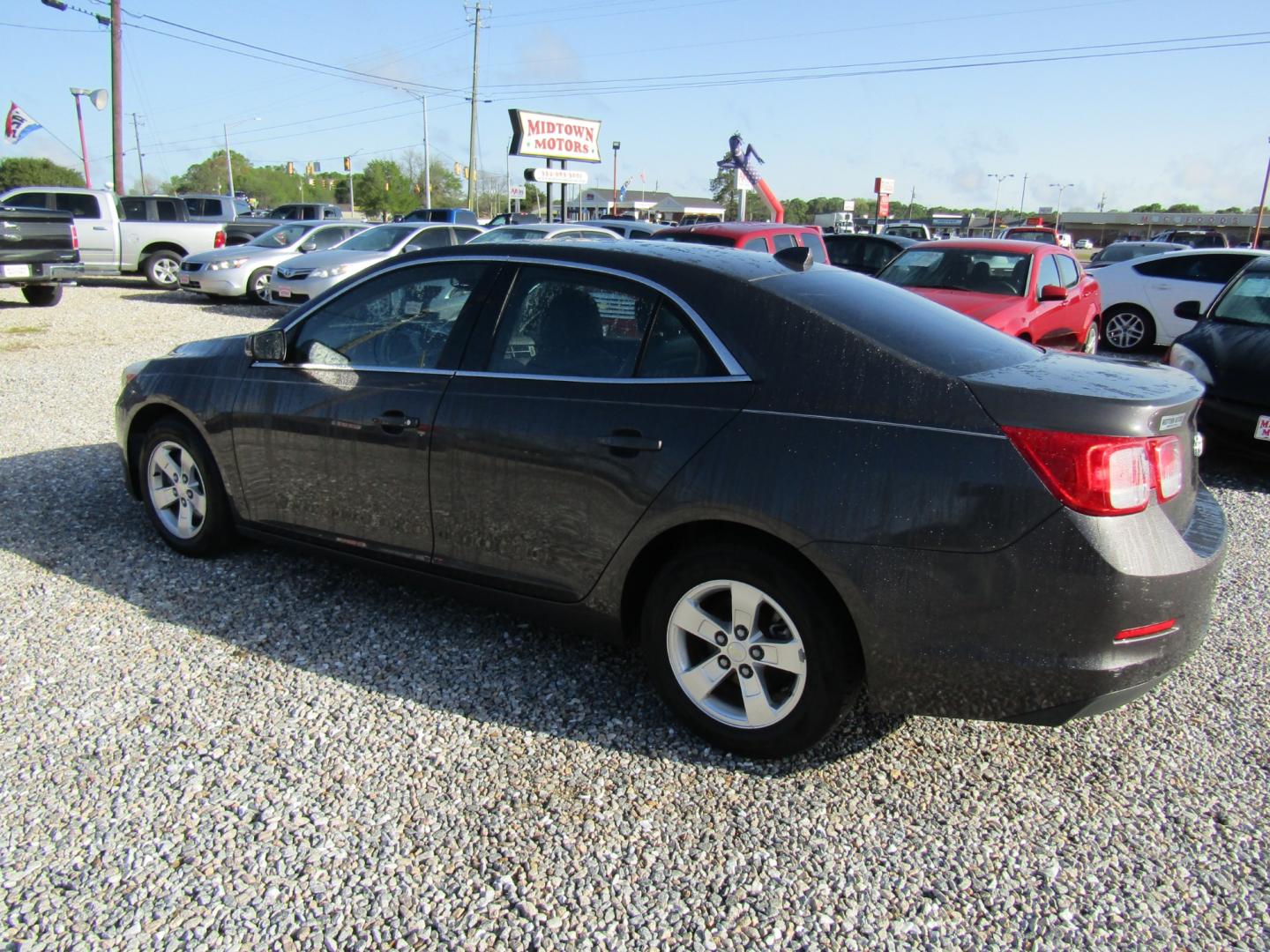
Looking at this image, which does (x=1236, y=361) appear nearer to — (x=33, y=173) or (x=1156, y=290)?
(x=1156, y=290)

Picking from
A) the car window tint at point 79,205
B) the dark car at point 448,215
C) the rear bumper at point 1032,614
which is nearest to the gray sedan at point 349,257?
the car window tint at point 79,205

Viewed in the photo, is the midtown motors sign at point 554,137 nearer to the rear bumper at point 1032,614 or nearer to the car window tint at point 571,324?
the car window tint at point 571,324

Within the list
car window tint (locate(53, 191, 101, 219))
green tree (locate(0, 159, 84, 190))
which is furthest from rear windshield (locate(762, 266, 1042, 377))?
green tree (locate(0, 159, 84, 190))

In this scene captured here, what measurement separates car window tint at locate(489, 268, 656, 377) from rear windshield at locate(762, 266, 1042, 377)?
19.7 inches

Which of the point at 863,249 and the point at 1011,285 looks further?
the point at 863,249

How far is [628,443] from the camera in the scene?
9.81ft

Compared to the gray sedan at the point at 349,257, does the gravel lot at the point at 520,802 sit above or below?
below

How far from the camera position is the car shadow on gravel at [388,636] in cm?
320

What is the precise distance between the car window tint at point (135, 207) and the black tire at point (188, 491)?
58.5ft

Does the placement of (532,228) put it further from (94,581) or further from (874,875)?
(874,875)

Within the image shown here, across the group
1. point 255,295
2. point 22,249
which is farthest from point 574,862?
point 255,295

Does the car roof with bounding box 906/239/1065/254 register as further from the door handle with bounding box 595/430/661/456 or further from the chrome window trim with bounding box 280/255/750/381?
the door handle with bounding box 595/430/661/456

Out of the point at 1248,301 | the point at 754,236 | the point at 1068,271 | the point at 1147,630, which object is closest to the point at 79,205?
the point at 754,236

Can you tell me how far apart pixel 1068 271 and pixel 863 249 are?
6.91m
